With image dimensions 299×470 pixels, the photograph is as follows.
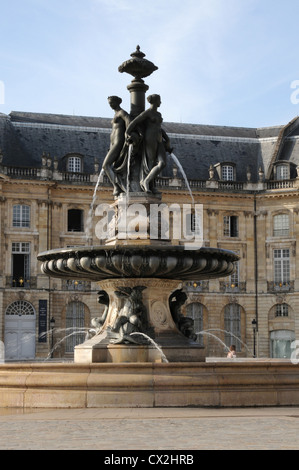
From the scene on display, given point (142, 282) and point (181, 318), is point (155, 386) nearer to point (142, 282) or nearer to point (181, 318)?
point (142, 282)

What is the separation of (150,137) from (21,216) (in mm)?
37707

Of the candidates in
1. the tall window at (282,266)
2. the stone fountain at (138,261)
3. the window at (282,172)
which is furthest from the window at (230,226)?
the stone fountain at (138,261)

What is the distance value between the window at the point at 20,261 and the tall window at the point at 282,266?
16.6m

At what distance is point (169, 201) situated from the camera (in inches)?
2188

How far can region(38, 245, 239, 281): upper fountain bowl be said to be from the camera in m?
14.9

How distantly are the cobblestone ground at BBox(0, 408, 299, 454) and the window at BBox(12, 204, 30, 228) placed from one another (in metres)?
40.7

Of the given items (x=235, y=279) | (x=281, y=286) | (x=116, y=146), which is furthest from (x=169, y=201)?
(x=116, y=146)

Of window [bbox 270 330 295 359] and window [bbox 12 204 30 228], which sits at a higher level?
window [bbox 12 204 30 228]

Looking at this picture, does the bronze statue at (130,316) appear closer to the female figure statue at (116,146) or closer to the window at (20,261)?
the female figure statue at (116,146)

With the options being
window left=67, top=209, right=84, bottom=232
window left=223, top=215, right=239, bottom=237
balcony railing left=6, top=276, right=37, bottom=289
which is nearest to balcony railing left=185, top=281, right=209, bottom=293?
window left=223, top=215, right=239, bottom=237

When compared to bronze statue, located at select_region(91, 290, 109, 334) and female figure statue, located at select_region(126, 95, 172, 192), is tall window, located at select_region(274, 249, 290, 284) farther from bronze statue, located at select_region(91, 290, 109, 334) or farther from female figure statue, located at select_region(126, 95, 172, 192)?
female figure statue, located at select_region(126, 95, 172, 192)

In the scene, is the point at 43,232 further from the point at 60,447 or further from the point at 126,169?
the point at 60,447

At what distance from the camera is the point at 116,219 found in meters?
16.5
